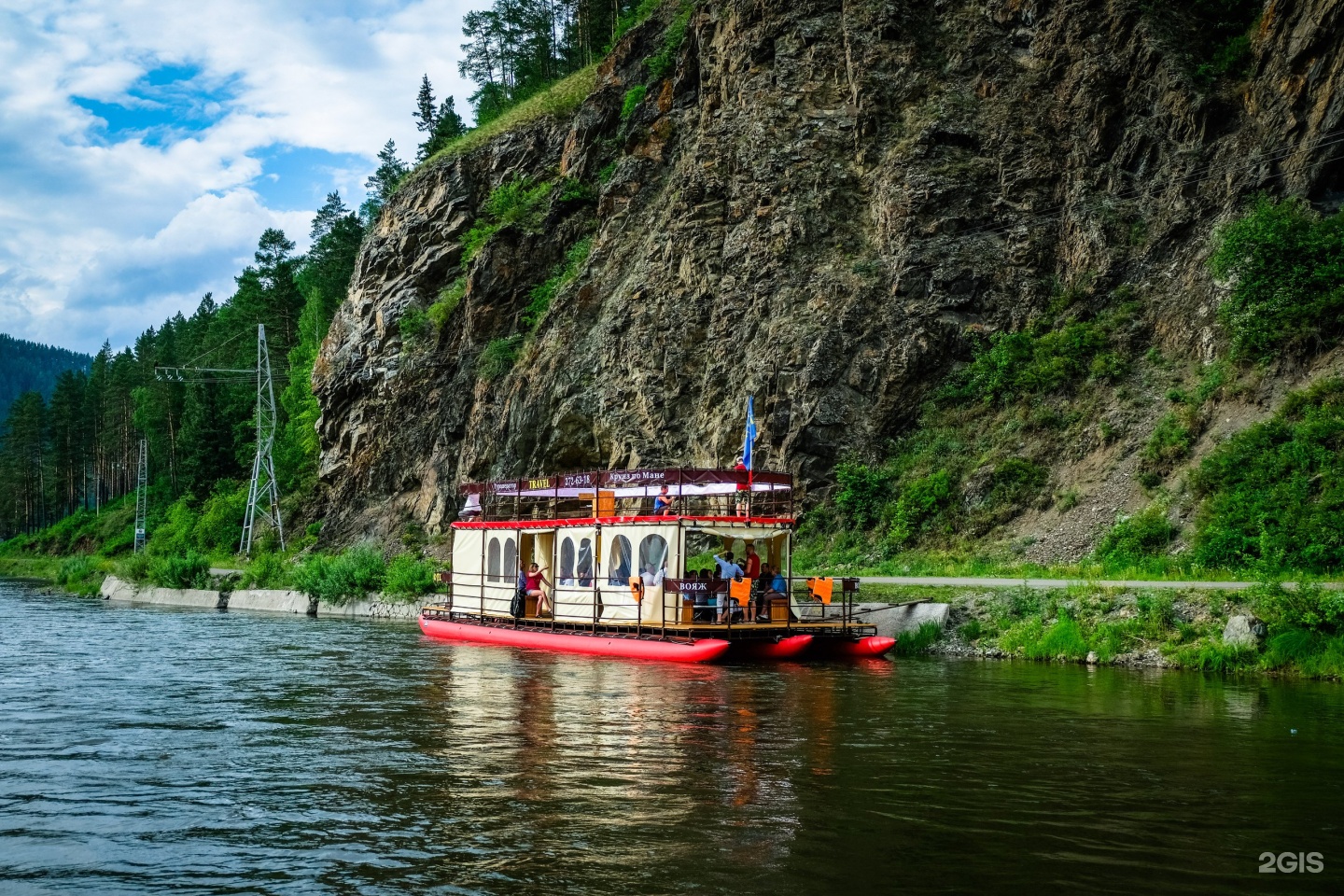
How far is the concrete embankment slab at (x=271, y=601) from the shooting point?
160 ft

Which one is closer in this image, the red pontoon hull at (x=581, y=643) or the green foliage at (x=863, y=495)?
the red pontoon hull at (x=581, y=643)

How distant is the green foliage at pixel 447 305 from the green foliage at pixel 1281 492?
43.0m

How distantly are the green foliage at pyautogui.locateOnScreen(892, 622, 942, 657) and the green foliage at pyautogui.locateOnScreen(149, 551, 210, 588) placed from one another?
41.8 m

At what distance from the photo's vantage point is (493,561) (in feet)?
113

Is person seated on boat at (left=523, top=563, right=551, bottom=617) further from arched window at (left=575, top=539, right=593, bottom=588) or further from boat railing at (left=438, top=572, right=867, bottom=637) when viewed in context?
arched window at (left=575, top=539, right=593, bottom=588)

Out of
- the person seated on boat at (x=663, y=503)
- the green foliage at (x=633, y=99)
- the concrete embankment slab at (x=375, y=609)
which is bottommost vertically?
the concrete embankment slab at (x=375, y=609)

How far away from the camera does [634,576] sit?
27.9m

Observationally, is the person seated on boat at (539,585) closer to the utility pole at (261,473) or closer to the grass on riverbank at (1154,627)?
the grass on riverbank at (1154,627)

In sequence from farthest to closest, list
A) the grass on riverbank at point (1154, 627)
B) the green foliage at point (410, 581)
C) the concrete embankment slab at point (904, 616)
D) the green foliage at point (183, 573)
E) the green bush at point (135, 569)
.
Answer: the green bush at point (135, 569), the green foliage at point (183, 573), the green foliage at point (410, 581), the concrete embankment slab at point (904, 616), the grass on riverbank at point (1154, 627)

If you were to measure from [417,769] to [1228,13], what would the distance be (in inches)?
1761

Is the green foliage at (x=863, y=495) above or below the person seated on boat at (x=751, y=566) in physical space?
above

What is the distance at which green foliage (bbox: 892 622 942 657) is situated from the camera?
88.4 ft

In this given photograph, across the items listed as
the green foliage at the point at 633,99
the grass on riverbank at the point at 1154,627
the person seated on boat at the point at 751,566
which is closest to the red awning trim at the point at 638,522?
the person seated on boat at the point at 751,566

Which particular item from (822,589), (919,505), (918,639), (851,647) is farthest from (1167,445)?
(851,647)
